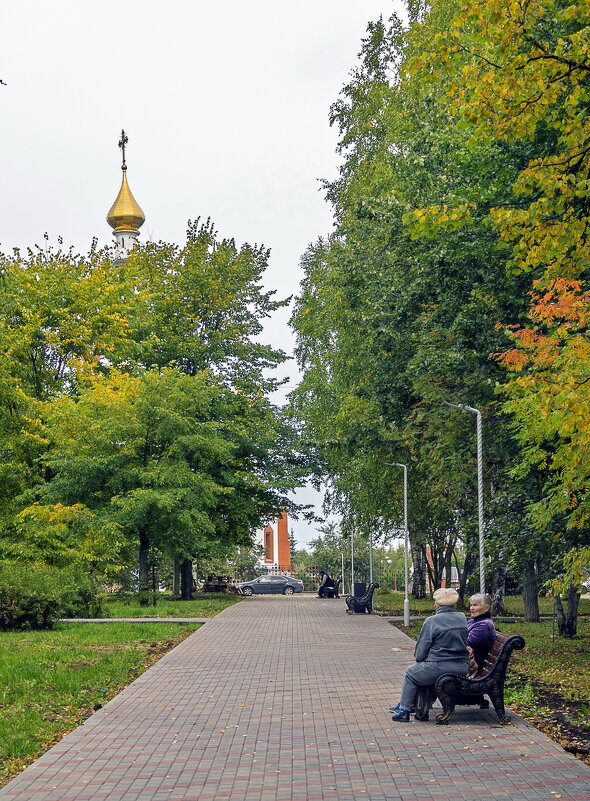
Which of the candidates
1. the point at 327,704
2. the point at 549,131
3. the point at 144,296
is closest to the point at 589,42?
the point at 549,131

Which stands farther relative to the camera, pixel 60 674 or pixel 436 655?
pixel 60 674

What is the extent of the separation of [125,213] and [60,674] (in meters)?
73.6

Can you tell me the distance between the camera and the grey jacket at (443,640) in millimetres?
11023

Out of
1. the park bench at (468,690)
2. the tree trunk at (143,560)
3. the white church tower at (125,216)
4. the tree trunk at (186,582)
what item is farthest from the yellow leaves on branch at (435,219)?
the white church tower at (125,216)

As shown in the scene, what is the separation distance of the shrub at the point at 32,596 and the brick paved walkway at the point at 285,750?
8.75 metres

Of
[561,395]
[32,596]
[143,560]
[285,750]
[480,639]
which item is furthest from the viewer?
[143,560]

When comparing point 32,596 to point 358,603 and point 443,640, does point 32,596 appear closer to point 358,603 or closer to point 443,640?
point 358,603

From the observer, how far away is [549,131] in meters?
18.4

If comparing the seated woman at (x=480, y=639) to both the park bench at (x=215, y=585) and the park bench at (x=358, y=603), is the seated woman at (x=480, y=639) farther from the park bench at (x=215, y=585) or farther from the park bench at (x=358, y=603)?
the park bench at (x=215, y=585)

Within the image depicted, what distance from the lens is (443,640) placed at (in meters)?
11.0

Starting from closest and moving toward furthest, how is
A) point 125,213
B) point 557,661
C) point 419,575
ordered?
point 557,661
point 419,575
point 125,213

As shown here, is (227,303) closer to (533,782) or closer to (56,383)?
A: (56,383)

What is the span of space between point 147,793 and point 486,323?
1550cm

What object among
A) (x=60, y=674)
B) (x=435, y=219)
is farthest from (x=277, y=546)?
(x=435, y=219)
